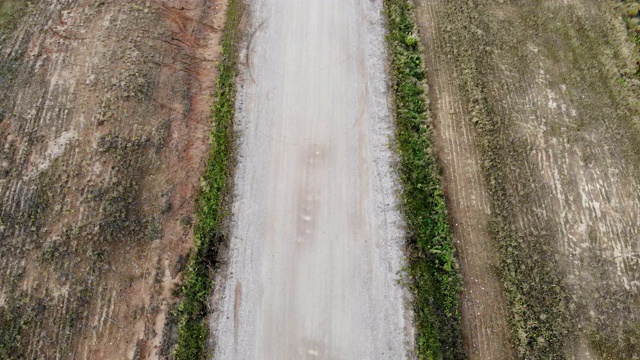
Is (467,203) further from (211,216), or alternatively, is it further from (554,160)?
(211,216)

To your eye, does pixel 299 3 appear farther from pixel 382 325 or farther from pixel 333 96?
pixel 382 325

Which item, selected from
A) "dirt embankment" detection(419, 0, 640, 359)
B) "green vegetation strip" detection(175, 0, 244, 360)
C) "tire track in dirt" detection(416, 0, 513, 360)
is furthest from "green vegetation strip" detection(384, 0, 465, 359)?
"green vegetation strip" detection(175, 0, 244, 360)

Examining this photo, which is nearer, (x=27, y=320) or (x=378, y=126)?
(x=27, y=320)

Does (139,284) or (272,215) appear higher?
(272,215)

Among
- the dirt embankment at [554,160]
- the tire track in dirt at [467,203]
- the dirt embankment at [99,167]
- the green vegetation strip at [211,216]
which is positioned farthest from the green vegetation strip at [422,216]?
the dirt embankment at [99,167]

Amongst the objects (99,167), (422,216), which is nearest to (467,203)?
(422,216)

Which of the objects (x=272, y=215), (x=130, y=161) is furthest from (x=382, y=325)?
(x=130, y=161)
